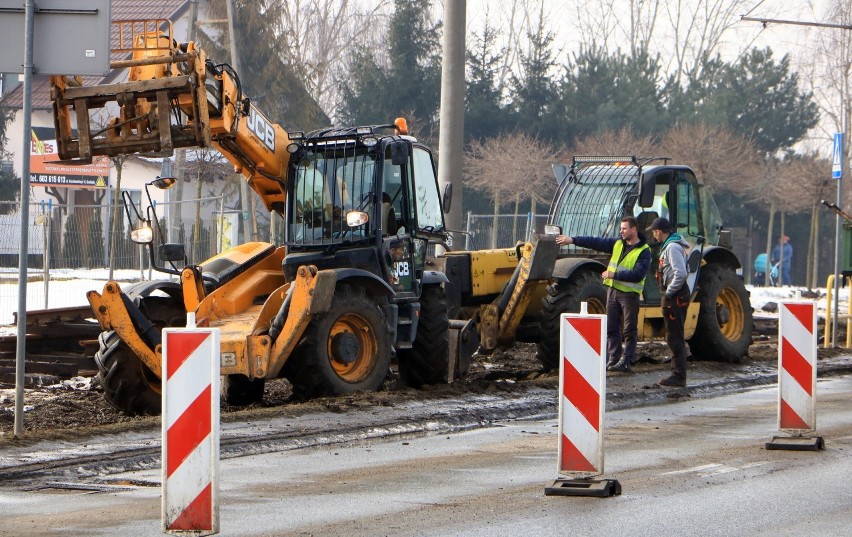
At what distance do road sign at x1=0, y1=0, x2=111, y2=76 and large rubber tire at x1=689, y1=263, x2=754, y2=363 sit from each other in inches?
388

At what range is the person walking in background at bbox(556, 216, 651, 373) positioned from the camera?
15.8m

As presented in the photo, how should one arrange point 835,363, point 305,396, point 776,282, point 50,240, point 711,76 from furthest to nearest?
point 711,76 < point 776,282 < point 50,240 < point 835,363 < point 305,396

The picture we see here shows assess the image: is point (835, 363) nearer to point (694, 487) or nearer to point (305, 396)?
point (305, 396)

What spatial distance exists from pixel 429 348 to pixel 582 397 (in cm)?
601

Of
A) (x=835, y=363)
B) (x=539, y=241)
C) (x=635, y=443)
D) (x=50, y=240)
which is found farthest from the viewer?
(x=50, y=240)

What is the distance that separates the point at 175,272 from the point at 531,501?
20.2ft

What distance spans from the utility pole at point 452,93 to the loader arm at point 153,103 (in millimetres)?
7339

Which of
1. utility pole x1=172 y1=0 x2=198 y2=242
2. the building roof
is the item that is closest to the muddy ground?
utility pole x1=172 y1=0 x2=198 y2=242

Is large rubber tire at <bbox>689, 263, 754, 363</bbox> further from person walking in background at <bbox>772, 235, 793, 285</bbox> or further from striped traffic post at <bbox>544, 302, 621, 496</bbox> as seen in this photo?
person walking in background at <bbox>772, 235, 793, 285</bbox>

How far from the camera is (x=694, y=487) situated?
30.3 feet

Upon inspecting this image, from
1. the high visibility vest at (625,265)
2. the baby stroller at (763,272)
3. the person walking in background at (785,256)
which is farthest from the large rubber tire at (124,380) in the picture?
the baby stroller at (763,272)

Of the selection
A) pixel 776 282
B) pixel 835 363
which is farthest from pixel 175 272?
pixel 776 282

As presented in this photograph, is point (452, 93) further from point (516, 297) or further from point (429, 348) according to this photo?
point (429, 348)

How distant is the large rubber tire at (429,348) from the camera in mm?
15141
